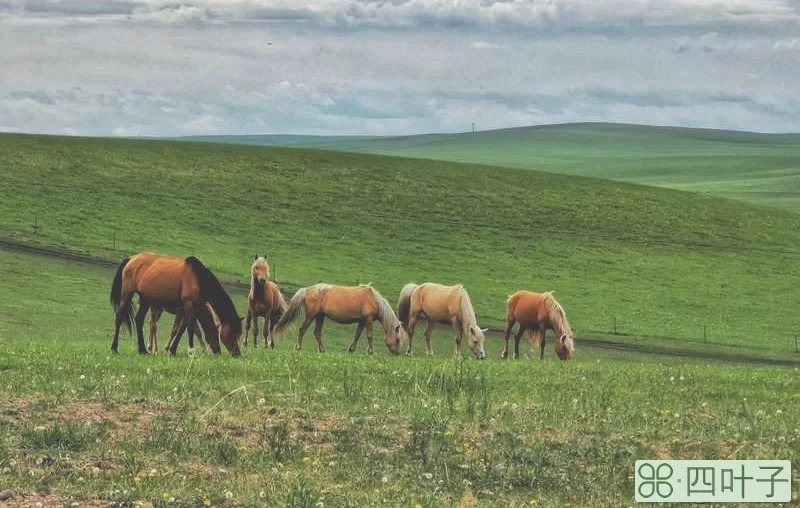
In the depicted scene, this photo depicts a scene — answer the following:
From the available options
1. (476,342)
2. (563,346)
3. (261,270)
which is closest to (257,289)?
(261,270)

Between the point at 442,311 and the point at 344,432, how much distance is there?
68.5 feet

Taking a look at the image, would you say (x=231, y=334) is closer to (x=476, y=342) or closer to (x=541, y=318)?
(x=476, y=342)

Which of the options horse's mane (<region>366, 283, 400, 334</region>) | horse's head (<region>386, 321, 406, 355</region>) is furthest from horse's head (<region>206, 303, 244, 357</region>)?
horse's mane (<region>366, 283, 400, 334</region>)

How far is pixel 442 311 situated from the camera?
115 ft

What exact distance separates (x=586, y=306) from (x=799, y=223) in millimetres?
40656

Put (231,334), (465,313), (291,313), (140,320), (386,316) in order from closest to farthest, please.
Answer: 1. (140,320)
2. (231,334)
3. (386,316)
4. (465,313)
5. (291,313)

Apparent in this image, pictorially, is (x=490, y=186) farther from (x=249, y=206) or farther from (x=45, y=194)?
(x=45, y=194)

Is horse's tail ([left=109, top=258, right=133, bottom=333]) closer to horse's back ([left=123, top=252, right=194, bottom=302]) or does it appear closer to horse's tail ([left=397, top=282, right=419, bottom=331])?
horse's back ([left=123, top=252, right=194, bottom=302])

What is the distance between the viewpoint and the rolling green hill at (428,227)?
60188mm

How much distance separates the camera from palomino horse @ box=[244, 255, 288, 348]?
3153 cm

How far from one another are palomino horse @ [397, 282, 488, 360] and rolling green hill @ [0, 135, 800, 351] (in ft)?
52.8

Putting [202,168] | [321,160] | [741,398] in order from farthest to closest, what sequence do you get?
1. [321,160]
2. [202,168]
3. [741,398]

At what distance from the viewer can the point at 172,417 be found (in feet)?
47.9

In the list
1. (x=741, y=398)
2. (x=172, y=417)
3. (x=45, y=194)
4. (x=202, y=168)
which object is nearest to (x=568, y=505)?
(x=172, y=417)
